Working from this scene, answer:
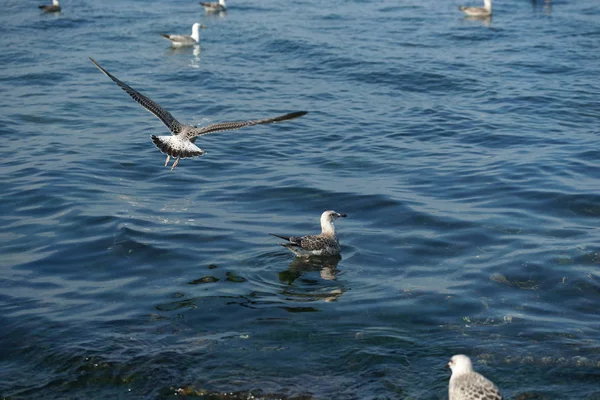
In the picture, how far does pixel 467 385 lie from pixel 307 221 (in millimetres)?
6186

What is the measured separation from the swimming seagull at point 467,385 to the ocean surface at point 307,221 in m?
0.67

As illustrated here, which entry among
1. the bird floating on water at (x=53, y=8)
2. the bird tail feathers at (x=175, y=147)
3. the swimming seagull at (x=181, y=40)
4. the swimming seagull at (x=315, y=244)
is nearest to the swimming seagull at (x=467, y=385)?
the swimming seagull at (x=315, y=244)

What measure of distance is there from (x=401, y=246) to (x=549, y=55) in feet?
44.3

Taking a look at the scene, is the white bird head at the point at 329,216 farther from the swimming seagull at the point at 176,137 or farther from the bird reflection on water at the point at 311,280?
the swimming seagull at the point at 176,137

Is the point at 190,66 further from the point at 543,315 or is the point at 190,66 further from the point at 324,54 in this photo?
the point at 543,315

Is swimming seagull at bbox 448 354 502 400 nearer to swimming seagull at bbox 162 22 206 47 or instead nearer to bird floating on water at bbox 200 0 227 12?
swimming seagull at bbox 162 22 206 47

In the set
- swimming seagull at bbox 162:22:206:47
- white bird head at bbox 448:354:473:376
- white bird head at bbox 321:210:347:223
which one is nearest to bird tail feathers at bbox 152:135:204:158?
white bird head at bbox 321:210:347:223

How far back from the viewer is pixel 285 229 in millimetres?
12547

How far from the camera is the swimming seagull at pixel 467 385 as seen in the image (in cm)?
689

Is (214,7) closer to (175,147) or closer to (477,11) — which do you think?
(477,11)

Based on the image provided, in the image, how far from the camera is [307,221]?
12977 mm

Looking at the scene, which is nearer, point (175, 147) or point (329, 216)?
point (329, 216)

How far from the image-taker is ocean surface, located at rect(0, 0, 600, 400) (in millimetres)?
8570

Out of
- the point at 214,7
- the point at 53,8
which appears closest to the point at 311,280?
the point at 53,8
